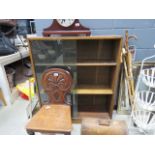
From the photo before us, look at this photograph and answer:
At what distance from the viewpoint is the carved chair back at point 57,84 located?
146cm

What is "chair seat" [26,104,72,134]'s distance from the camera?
1.19m

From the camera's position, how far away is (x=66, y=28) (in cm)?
→ 146

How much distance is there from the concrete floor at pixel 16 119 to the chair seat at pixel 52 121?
40cm

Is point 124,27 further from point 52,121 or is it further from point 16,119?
point 16,119

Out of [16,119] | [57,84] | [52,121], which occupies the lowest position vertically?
[16,119]

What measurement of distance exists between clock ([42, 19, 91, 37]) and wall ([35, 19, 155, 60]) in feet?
0.47

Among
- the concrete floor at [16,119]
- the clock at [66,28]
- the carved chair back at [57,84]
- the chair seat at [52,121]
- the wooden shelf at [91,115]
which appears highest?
the clock at [66,28]

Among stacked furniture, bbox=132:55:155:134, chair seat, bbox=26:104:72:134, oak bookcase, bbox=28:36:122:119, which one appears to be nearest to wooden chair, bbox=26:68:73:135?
chair seat, bbox=26:104:72:134

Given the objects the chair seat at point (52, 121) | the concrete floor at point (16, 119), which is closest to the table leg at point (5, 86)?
the concrete floor at point (16, 119)

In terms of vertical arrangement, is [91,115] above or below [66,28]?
below

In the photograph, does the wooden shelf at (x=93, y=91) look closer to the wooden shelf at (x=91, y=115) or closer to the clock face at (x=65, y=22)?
the wooden shelf at (x=91, y=115)

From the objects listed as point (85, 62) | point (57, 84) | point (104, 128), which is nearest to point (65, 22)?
point (85, 62)

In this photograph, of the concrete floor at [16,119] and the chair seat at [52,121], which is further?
the concrete floor at [16,119]

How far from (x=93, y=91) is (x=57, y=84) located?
0.45 metres
